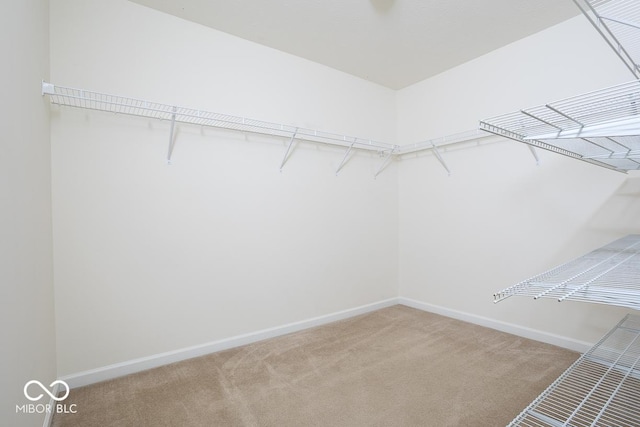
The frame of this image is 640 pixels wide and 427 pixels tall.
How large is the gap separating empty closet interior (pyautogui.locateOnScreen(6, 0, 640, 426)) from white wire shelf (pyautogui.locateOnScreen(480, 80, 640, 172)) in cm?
1

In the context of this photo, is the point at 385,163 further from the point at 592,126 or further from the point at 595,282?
the point at 595,282

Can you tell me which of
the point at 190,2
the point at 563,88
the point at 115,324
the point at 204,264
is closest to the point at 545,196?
the point at 563,88

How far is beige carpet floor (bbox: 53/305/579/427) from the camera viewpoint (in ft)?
4.90

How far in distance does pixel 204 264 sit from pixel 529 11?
9.53ft

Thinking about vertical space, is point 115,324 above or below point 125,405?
above

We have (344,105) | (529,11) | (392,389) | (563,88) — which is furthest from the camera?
(344,105)

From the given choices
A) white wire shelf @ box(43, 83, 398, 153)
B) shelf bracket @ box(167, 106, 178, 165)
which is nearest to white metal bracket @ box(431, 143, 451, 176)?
white wire shelf @ box(43, 83, 398, 153)

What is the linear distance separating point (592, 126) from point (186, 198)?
228 cm

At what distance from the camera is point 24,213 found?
116 centimetres

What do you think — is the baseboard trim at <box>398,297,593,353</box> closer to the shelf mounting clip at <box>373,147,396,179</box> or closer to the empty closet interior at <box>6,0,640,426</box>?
the empty closet interior at <box>6,0,640,426</box>

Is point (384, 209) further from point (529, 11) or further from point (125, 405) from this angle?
point (125, 405)

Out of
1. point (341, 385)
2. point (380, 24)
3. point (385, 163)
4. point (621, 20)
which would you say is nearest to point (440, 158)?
point (385, 163)

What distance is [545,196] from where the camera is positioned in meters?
2.26

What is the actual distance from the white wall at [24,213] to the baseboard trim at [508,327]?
2.94 m
